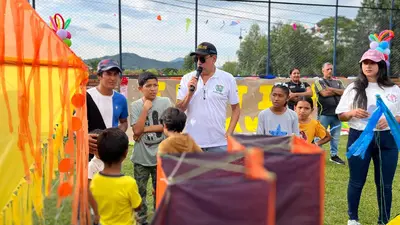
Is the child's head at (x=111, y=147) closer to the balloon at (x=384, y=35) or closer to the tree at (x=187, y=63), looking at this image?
the balloon at (x=384, y=35)

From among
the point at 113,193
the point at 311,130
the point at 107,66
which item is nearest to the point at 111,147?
the point at 113,193

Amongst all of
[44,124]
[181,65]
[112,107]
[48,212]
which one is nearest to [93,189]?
[48,212]

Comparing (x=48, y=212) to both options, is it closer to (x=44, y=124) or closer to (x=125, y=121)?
(x=44, y=124)

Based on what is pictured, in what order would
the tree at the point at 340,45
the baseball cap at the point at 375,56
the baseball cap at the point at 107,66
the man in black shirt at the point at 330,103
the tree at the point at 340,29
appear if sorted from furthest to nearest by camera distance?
the tree at the point at 340,45, the tree at the point at 340,29, the man in black shirt at the point at 330,103, the baseball cap at the point at 375,56, the baseball cap at the point at 107,66

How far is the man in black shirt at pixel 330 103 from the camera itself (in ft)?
21.7

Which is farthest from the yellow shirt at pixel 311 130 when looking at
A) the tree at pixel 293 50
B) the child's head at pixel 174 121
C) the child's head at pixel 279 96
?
the tree at pixel 293 50

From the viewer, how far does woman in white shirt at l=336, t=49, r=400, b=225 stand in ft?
11.0

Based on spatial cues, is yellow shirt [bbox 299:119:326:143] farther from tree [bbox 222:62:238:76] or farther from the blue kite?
tree [bbox 222:62:238:76]

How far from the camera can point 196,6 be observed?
35.6 feet

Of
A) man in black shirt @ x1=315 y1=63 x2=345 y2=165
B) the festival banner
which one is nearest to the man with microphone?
man in black shirt @ x1=315 y1=63 x2=345 y2=165

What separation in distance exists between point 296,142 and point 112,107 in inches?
75.9

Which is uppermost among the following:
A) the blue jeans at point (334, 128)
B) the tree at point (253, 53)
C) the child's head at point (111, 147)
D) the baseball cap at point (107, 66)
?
the tree at point (253, 53)

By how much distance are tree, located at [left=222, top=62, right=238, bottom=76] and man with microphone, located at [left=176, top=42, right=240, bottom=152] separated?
28.8 ft

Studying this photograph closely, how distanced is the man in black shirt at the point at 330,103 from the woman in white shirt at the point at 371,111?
3.14 m
